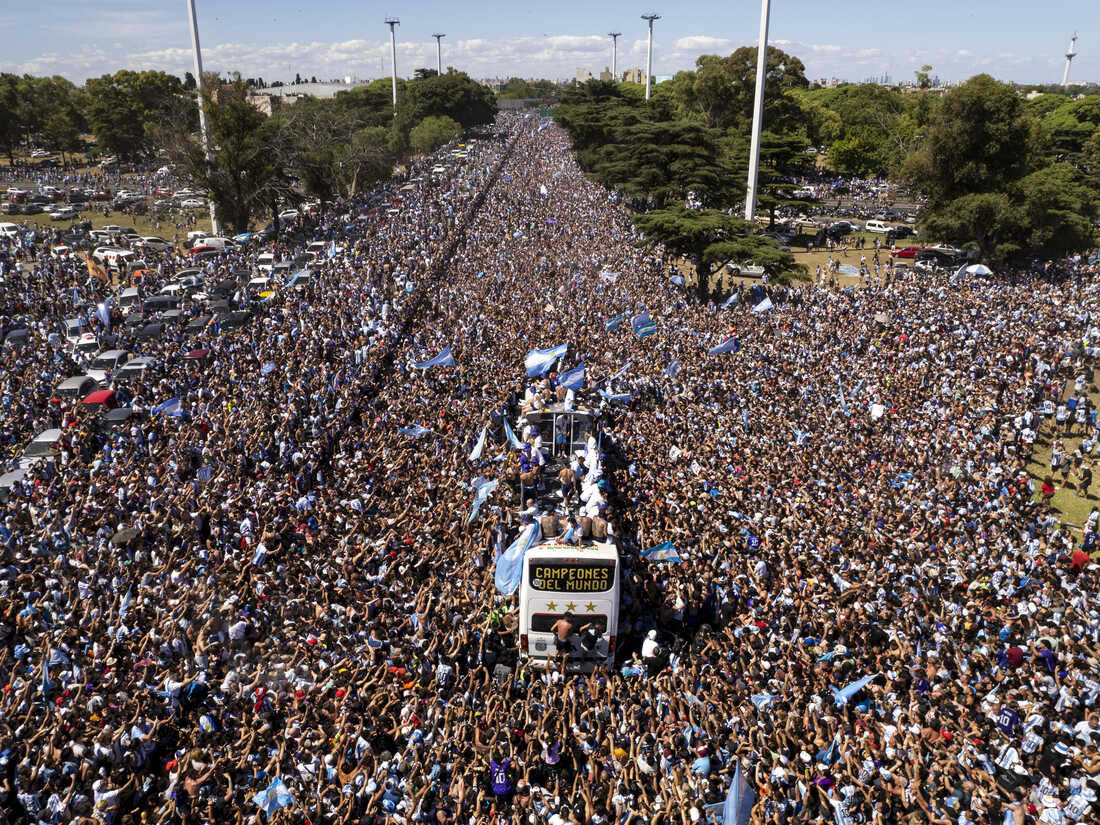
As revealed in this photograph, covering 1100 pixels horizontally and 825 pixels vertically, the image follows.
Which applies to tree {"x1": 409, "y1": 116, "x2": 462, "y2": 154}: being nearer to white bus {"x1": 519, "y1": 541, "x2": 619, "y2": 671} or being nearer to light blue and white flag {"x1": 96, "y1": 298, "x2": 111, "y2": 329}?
light blue and white flag {"x1": 96, "y1": 298, "x2": 111, "y2": 329}

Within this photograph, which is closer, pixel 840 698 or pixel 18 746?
pixel 18 746

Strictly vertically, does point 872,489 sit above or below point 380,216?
below

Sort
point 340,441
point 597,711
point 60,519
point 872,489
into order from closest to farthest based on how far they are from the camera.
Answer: point 597,711 → point 60,519 → point 872,489 → point 340,441

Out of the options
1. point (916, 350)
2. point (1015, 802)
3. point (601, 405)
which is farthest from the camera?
point (916, 350)

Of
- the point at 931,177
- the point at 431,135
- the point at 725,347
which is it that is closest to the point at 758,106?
the point at 931,177

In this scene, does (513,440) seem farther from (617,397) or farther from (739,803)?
(739,803)

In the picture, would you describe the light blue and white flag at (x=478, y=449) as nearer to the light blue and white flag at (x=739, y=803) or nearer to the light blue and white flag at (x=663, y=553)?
the light blue and white flag at (x=663, y=553)

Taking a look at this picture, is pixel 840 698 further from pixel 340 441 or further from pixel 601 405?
pixel 340 441

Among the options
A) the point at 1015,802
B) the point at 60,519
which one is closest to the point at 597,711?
the point at 1015,802
